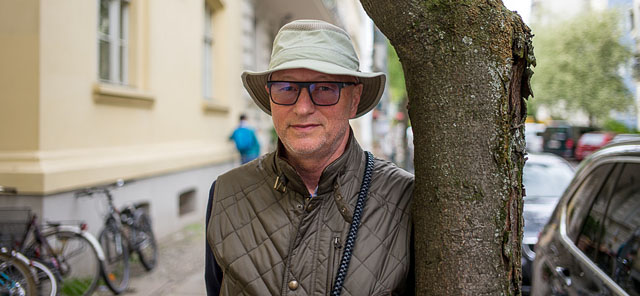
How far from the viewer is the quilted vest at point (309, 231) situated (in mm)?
1588

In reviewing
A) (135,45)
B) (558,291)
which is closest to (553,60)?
(135,45)

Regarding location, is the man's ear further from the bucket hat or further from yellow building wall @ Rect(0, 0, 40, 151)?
yellow building wall @ Rect(0, 0, 40, 151)

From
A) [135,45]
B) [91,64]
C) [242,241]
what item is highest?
[135,45]

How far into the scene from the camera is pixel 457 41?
1.38m

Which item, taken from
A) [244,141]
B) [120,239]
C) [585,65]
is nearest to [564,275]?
[120,239]

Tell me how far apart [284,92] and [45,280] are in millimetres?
3417

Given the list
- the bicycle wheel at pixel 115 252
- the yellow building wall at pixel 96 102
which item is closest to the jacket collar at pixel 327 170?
the yellow building wall at pixel 96 102

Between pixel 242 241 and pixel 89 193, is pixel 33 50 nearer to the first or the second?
pixel 89 193

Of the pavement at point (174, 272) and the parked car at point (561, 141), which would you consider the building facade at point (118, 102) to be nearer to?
the pavement at point (174, 272)

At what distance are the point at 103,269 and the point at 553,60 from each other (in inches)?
1455

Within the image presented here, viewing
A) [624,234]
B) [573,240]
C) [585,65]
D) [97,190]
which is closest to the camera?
[624,234]

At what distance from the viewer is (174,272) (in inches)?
241

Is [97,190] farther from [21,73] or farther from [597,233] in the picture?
[597,233]

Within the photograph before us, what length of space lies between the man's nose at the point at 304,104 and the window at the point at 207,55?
8933 millimetres
